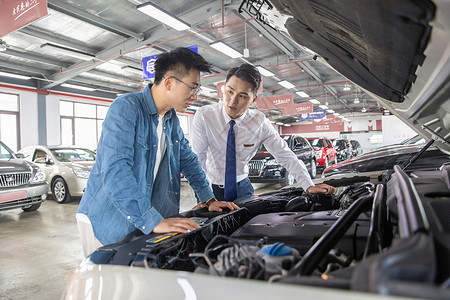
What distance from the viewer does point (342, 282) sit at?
0.54m

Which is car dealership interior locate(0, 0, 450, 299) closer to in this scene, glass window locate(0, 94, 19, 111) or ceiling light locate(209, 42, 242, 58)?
ceiling light locate(209, 42, 242, 58)

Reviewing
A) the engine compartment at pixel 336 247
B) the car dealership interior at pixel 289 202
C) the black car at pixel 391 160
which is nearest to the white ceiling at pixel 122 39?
the car dealership interior at pixel 289 202

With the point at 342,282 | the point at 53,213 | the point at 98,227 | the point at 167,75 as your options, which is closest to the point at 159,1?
the point at 53,213

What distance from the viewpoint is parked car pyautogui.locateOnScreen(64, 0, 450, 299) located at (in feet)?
1.66

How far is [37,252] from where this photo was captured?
11.7 feet

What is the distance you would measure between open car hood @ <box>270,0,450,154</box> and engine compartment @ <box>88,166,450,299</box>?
36cm

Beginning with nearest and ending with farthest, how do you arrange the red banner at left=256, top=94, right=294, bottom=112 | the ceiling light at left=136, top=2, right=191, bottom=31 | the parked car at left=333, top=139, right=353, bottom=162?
the ceiling light at left=136, top=2, right=191, bottom=31, the red banner at left=256, top=94, right=294, bottom=112, the parked car at left=333, top=139, right=353, bottom=162

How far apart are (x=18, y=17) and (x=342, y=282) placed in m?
5.19

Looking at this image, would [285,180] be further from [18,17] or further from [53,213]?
[18,17]

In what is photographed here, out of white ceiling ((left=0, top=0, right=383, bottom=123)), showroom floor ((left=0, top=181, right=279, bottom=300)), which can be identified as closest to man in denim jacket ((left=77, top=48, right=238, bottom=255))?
showroom floor ((left=0, top=181, right=279, bottom=300))

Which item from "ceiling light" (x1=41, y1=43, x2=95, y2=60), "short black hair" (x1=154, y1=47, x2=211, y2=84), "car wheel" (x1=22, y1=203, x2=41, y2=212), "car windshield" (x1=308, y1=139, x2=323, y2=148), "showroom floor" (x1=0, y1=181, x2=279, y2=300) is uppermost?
"ceiling light" (x1=41, y1=43, x2=95, y2=60)

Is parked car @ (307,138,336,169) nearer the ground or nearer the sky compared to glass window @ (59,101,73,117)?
nearer the ground

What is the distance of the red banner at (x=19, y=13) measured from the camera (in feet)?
12.8

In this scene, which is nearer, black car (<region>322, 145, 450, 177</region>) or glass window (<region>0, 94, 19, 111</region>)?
black car (<region>322, 145, 450, 177</region>)
